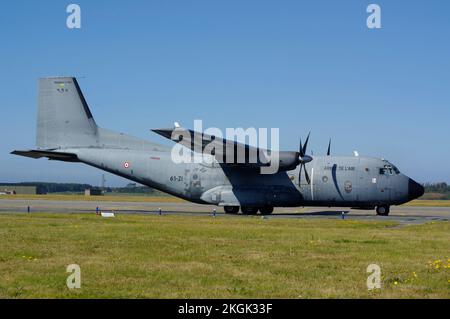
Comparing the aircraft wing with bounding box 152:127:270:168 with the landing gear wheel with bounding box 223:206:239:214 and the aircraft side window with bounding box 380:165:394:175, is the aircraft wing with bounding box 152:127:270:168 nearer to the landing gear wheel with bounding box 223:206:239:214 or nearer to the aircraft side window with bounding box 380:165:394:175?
the landing gear wheel with bounding box 223:206:239:214

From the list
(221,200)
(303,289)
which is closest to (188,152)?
(221,200)

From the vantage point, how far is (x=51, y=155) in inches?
1661

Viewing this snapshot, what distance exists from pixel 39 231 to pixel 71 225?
3652 mm

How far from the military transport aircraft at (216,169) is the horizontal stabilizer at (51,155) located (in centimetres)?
6

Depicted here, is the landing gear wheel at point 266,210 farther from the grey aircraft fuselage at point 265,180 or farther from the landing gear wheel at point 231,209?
the landing gear wheel at point 231,209

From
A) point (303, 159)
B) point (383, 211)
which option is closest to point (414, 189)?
point (383, 211)

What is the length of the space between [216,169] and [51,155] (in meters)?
12.5

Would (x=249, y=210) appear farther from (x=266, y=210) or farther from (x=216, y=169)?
(x=216, y=169)

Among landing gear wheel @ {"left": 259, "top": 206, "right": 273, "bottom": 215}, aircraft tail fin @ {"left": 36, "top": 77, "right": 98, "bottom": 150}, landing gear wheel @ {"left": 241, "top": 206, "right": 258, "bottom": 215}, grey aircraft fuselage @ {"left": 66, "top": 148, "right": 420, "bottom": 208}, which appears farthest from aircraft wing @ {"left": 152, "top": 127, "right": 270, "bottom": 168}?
aircraft tail fin @ {"left": 36, "top": 77, "right": 98, "bottom": 150}

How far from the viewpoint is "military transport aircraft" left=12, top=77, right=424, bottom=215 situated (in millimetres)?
40562

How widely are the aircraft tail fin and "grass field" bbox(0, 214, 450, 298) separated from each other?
17.2 m

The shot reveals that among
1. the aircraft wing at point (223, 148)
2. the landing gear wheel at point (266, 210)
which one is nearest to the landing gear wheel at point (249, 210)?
the landing gear wheel at point (266, 210)

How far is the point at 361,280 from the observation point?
13.2 meters
